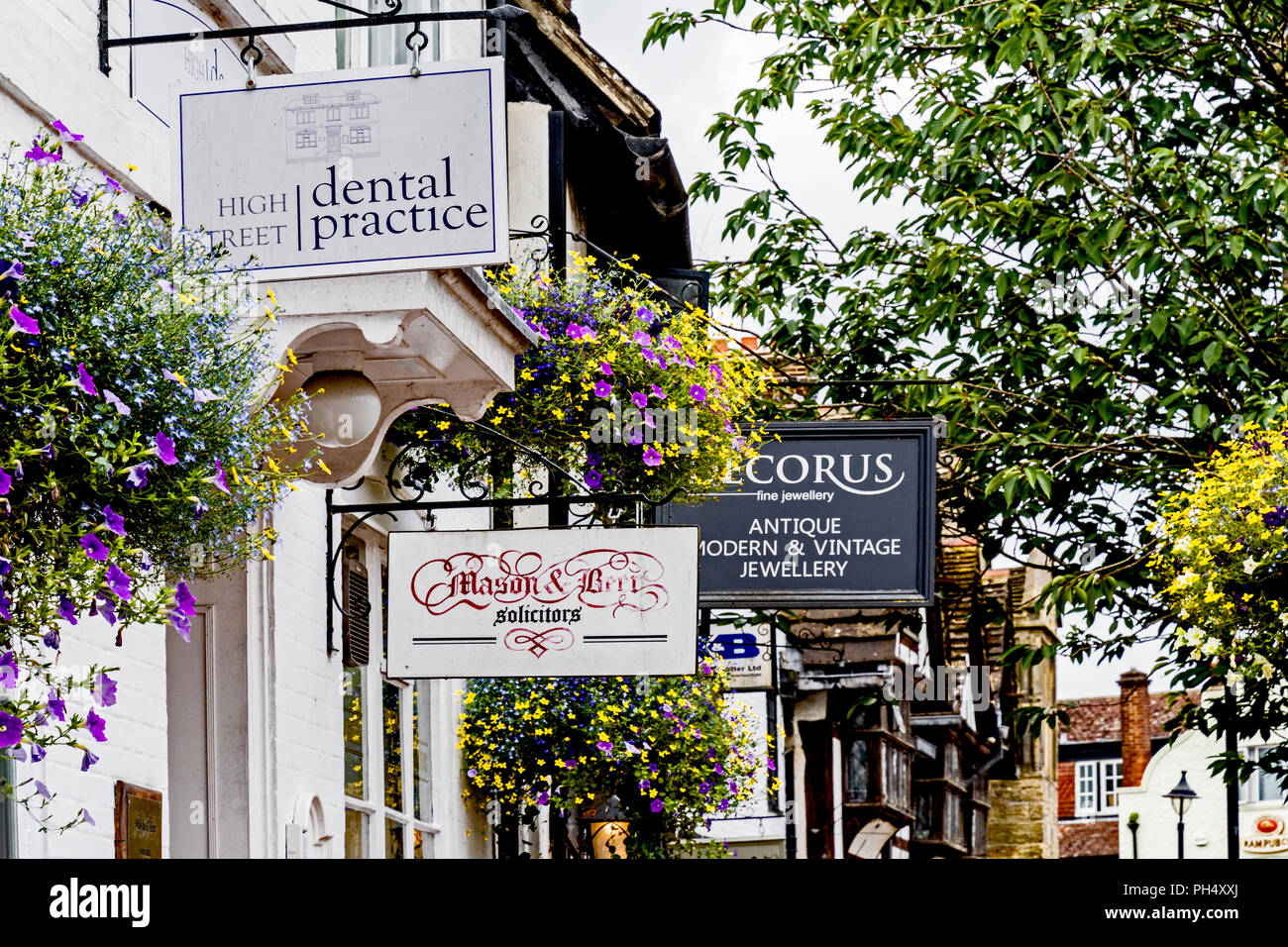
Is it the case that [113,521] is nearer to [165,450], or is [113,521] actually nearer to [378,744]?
[165,450]

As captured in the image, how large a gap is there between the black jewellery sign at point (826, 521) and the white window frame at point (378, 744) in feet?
5.51

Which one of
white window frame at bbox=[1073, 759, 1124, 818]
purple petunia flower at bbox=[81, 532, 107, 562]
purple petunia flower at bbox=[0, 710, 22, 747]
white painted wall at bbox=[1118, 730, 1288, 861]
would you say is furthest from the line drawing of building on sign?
white window frame at bbox=[1073, 759, 1124, 818]

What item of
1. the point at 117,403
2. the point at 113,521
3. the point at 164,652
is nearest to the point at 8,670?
the point at 113,521

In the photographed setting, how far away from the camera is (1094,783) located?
58094 millimetres

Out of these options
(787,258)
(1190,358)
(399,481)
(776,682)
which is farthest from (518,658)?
(776,682)

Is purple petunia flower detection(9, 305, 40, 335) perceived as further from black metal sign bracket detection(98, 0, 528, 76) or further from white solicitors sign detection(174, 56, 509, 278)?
black metal sign bracket detection(98, 0, 528, 76)

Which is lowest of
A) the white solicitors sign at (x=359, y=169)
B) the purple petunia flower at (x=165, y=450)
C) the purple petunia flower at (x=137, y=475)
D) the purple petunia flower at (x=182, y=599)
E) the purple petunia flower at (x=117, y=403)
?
the purple petunia flower at (x=182, y=599)

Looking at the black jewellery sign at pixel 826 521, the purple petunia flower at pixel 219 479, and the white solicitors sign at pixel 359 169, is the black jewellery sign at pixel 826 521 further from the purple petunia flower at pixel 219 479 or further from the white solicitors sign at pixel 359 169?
the purple petunia flower at pixel 219 479

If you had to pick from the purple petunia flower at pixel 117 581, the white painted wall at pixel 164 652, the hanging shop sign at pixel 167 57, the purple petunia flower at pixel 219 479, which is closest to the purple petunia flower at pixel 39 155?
the purple petunia flower at pixel 219 479

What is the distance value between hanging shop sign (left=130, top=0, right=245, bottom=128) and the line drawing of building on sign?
2.70ft

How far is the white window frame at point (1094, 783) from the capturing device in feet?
189
